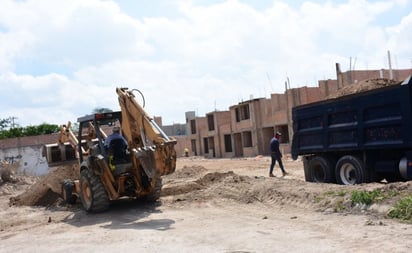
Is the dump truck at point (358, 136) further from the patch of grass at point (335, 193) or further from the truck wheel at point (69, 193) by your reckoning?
the truck wheel at point (69, 193)

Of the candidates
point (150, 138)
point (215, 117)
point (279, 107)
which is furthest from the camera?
point (215, 117)

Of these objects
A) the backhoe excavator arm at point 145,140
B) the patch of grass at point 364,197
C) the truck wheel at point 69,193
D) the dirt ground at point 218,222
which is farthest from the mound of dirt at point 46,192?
the patch of grass at point 364,197

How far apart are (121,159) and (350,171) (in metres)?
6.44

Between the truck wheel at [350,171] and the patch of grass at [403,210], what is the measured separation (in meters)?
4.06

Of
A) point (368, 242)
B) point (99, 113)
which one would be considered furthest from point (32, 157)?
point (368, 242)

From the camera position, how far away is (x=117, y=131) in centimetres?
1242

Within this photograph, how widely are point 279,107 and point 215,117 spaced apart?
44.5ft

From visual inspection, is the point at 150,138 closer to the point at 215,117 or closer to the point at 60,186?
the point at 60,186

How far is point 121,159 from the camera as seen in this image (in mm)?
12477

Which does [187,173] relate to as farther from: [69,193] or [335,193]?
[335,193]

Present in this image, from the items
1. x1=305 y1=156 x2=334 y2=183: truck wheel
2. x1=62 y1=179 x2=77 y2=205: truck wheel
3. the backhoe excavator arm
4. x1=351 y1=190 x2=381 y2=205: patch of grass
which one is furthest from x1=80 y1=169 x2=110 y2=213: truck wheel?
x1=305 y1=156 x2=334 y2=183: truck wheel

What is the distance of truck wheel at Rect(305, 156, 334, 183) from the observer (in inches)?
591

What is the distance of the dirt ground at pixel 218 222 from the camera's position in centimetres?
794

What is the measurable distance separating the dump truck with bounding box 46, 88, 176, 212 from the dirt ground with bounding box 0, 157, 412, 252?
1.56 ft
